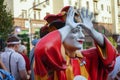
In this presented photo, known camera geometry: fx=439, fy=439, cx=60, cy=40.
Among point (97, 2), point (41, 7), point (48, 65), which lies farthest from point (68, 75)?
point (97, 2)

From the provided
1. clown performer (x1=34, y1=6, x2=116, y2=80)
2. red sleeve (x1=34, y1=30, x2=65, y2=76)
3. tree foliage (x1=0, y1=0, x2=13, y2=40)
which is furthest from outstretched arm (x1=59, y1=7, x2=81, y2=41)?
tree foliage (x1=0, y1=0, x2=13, y2=40)

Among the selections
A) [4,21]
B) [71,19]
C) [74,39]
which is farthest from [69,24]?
[4,21]

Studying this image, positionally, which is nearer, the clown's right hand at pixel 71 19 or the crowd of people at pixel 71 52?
the crowd of people at pixel 71 52

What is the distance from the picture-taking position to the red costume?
3.64m

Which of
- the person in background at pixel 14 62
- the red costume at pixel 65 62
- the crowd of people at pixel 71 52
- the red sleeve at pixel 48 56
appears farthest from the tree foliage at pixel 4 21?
the red sleeve at pixel 48 56

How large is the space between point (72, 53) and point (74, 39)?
0.55ft

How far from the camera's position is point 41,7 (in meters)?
49.2

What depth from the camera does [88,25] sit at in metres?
3.88

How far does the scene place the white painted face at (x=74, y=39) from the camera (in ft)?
12.8

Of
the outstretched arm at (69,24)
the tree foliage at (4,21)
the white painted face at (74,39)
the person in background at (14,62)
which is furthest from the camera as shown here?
the tree foliage at (4,21)

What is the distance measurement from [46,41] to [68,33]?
26 cm

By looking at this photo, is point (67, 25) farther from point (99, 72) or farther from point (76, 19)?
point (99, 72)

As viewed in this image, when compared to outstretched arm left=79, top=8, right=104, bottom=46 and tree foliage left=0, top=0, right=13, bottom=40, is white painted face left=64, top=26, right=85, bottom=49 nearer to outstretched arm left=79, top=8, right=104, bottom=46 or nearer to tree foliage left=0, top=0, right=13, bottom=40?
outstretched arm left=79, top=8, right=104, bottom=46

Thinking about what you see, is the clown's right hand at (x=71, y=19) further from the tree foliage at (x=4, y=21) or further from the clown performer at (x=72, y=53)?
the tree foliage at (x=4, y=21)
